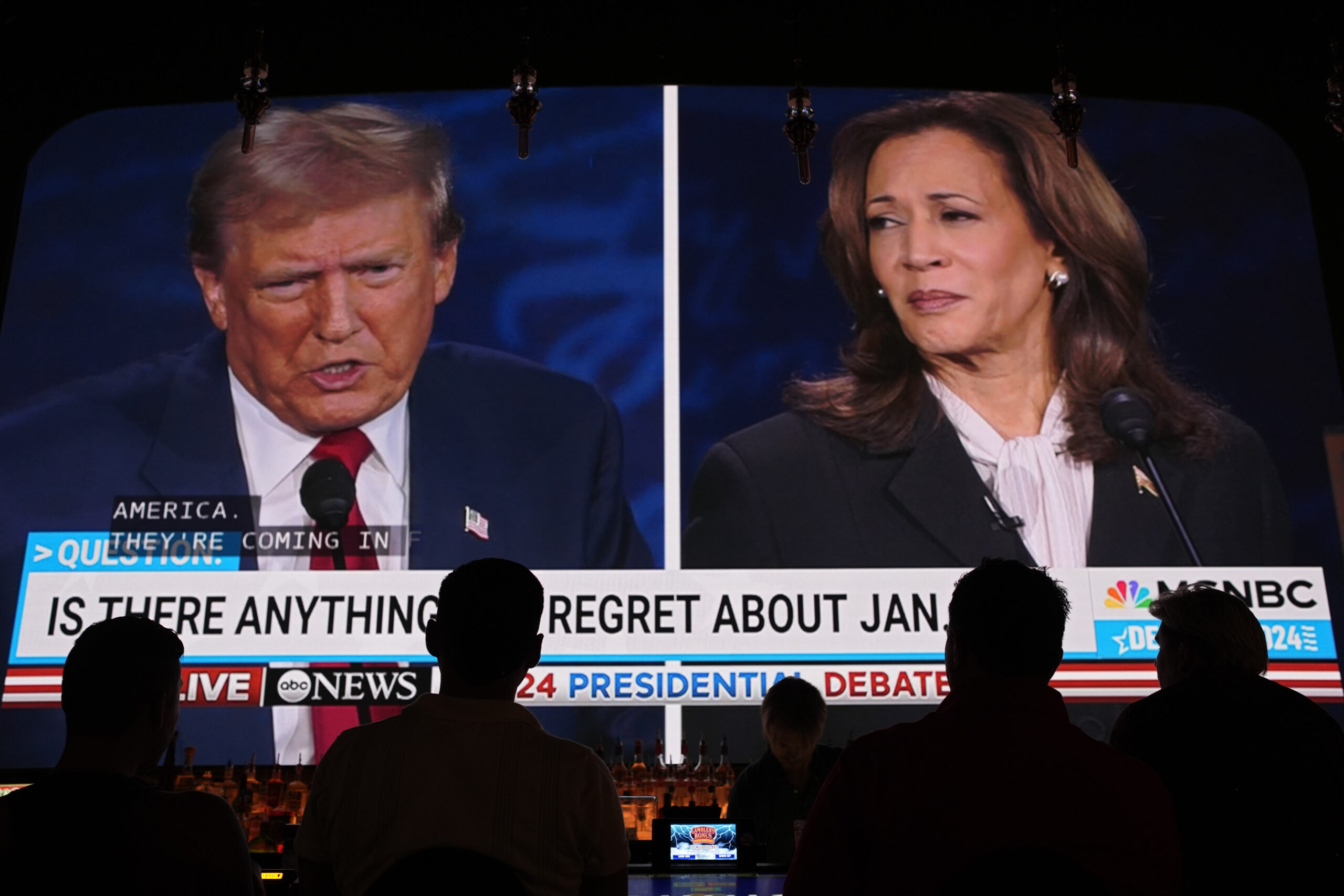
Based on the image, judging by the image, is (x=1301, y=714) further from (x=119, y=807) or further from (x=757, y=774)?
(x=757, y=774)

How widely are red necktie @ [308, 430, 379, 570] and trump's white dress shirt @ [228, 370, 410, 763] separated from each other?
2cm

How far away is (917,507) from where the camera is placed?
4.29 m

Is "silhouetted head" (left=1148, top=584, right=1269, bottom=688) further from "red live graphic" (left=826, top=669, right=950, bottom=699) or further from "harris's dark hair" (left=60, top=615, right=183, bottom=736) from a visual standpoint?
"red live graphic" (left=826, top=669, right=950, bottom=699)

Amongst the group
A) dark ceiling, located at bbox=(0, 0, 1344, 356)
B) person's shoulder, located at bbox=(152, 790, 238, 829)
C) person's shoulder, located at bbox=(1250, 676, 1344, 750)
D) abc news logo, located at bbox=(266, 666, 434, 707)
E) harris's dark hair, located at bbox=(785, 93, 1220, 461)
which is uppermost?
dark ceiling, located at bbox=(0, 0, 1344, 356)

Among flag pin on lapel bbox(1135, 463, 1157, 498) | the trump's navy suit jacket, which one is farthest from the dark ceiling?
flag pin on lapel bbox(1135, 463, 1157, 498)

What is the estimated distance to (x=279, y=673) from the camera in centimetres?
408

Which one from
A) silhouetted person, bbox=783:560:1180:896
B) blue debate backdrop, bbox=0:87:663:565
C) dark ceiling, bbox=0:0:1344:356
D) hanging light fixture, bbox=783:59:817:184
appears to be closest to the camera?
silhouetted person, bbox=783:560:1180:896

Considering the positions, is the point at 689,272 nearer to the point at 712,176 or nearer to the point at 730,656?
the point at 712,176

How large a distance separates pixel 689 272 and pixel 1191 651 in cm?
292

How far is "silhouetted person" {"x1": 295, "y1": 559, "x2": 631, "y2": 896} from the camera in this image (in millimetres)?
1330

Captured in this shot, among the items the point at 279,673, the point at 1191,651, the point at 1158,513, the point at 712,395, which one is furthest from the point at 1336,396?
the point at 279,673

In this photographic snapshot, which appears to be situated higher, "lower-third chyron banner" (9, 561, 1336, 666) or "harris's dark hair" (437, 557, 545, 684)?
"lower-third chyron banner" (9, 561, 1336, 666)

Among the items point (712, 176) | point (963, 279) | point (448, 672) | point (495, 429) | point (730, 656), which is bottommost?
point (448, 672)

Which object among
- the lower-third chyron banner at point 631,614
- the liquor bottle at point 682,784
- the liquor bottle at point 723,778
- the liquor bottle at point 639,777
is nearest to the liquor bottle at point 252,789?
the lower-third chyron banner at point 631,614
